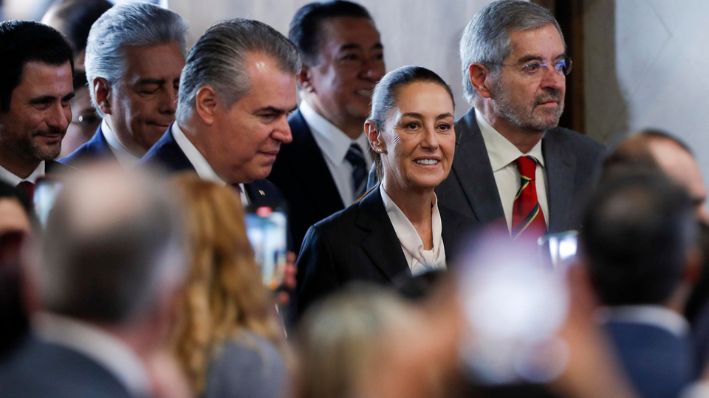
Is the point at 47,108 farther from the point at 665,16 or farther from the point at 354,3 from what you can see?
the point at 665,16

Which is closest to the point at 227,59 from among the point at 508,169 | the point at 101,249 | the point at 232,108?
the point at 232,108

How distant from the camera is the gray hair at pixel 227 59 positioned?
12.8 ft

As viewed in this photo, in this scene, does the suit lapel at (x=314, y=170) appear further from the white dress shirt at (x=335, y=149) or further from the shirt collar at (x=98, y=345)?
the shirt collar at (x=98, y=345)

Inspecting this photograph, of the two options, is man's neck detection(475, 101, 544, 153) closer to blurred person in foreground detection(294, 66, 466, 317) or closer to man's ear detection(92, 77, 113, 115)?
blurred person in foreground detection(294, 66, 466, 317)

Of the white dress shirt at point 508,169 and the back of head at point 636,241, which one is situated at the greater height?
the back of head at point 636,241

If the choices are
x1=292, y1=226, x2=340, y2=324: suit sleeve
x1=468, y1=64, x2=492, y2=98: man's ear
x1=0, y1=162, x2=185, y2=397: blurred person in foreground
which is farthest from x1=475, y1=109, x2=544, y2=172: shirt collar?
x1=0, y1=162, x2=185, y2=397: blurred person in foreground

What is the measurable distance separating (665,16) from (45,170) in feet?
9.17

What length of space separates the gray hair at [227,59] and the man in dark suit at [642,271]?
1.88 metres

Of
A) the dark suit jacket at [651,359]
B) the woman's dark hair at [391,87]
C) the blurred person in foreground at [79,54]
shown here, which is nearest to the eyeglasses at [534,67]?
the woman's dark hair at [391,87]

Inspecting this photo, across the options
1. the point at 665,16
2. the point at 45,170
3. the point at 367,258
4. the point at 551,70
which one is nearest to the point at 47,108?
the point at 45,170

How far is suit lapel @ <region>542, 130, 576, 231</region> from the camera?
436 centimetres

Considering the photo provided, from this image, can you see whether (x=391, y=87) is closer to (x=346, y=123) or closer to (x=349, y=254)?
(x=349, y=254)

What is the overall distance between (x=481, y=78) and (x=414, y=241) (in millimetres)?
953

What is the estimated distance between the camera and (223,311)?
2488 mm
